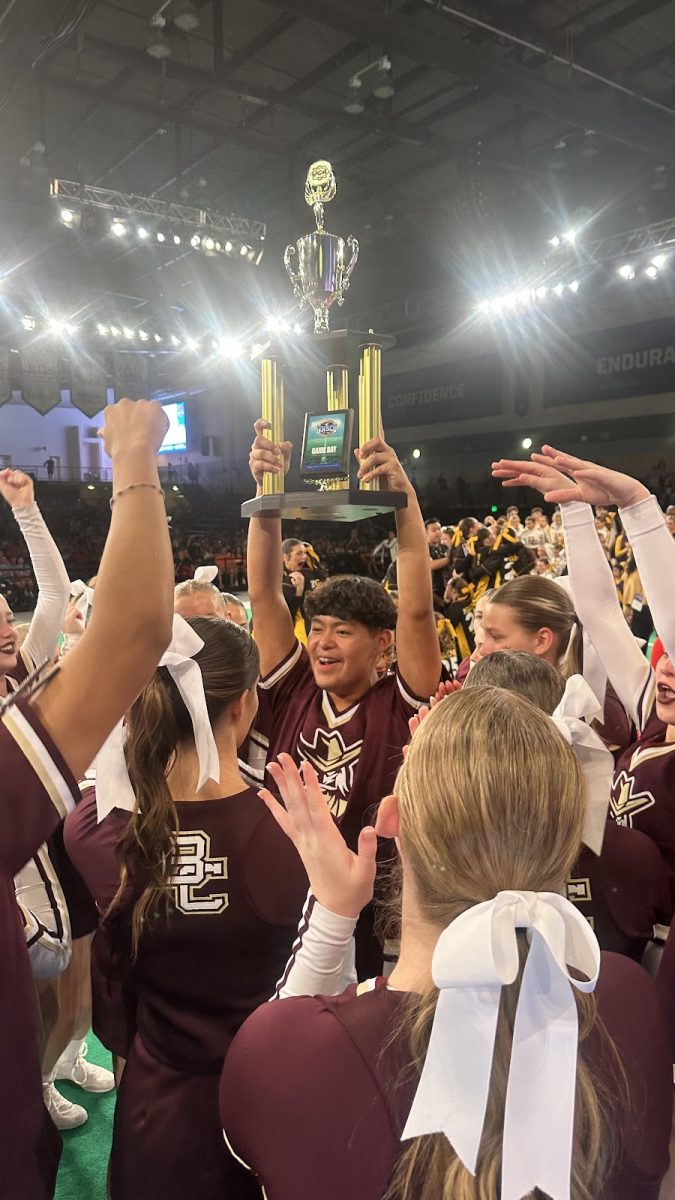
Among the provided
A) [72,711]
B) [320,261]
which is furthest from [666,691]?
[320,261]

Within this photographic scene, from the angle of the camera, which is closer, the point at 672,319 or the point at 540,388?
the point at 672,319

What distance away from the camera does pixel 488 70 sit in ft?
21.9

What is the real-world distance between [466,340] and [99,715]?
17638 millimetres

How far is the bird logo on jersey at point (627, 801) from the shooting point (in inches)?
66.2

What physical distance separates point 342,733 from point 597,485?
35.8 inches

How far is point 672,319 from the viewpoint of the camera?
46.6 ft

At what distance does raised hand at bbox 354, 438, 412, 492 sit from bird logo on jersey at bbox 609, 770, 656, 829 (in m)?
0.88

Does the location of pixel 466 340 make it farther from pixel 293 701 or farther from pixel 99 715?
pixel 99 715

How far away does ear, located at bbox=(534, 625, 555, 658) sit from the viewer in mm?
2256

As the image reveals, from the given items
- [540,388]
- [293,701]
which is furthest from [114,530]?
[540,388]

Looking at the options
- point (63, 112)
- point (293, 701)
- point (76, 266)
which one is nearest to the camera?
point (293, 701)

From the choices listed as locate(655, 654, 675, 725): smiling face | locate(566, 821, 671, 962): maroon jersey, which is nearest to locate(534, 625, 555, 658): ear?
locate(655, 654, 675, 725): smiling face

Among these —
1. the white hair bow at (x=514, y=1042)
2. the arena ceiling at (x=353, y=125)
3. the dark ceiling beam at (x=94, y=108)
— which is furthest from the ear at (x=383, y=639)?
the dark ceiling beam at (x=94, y=108)

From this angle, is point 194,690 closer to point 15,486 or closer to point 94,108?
point 15,486
